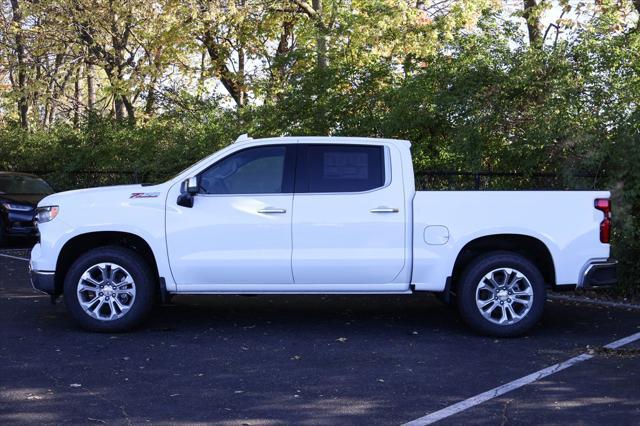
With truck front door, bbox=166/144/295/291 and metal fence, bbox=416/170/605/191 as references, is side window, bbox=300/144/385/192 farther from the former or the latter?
metal fence, bbox=416/170/605/191

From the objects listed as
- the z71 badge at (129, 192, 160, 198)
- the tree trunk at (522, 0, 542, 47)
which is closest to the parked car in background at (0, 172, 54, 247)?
the z71 badge at (129, 192, 160, 198)

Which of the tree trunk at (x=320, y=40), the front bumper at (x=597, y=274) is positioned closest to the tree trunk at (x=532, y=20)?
the tree trunk at (x=320, y=40)

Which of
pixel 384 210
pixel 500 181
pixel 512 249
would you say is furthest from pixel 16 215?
pixel 512 249

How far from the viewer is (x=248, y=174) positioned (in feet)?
26.4

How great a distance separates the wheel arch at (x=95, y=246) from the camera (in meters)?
8.08

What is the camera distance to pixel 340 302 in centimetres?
992

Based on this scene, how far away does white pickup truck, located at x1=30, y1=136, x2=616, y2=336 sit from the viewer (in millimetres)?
7836

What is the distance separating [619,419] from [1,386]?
4329mm

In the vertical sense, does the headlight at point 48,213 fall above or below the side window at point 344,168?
below

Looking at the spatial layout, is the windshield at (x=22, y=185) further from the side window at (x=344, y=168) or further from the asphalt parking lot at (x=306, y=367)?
the side window at (x=344, y=168)

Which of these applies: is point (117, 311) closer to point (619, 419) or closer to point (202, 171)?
point (202, 171)

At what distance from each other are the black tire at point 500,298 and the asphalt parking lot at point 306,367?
0.13m

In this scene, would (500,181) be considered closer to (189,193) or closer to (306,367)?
(189,193)

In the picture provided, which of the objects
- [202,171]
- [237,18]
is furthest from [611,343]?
[237,18]
